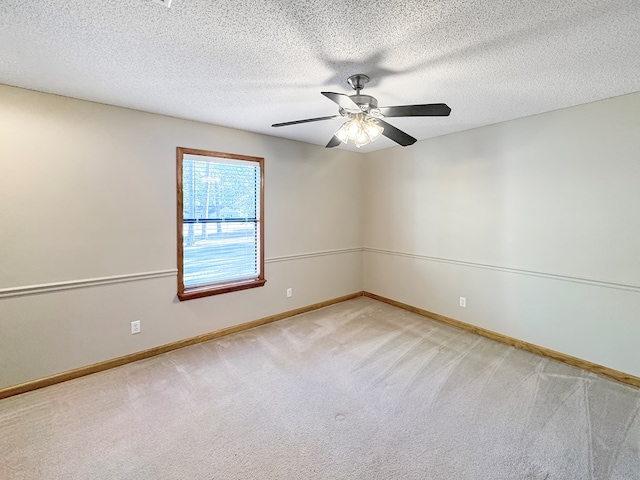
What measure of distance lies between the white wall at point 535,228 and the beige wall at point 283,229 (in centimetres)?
1

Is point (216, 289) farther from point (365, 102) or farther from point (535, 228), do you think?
point (535, 228)

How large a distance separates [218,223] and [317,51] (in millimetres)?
2172

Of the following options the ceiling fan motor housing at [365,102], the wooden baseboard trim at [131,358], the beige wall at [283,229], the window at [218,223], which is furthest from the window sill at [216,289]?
the ceiling fan motor housing at [365,102]

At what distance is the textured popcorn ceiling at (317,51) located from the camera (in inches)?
55.1

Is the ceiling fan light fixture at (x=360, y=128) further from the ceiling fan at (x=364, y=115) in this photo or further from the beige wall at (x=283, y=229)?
the beige wall at (x=283, y=229)

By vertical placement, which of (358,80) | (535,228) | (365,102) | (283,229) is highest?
(358,80)

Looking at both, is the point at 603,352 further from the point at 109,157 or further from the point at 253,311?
the point at 109,157

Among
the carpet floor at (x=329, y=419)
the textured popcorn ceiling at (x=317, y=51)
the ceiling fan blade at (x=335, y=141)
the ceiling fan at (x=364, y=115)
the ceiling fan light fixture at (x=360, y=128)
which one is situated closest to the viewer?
the textured popcorn ceiling at (x=317, y=51)

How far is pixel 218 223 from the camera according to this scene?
331cm

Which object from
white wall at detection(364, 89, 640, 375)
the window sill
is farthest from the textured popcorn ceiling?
the window sill

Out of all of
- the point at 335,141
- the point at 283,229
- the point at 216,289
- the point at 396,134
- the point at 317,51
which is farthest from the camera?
the point at 283,229

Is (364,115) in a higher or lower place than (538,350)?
higher

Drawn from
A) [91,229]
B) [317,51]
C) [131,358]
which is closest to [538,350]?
[317,51]

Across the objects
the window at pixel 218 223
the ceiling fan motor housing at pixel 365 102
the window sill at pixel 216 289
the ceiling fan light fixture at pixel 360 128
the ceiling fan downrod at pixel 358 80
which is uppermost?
the ceiling fan downrod at pixel 358 80
